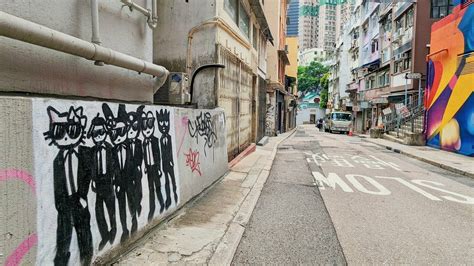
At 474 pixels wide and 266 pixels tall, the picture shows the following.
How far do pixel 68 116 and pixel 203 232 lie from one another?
2552 millimetres

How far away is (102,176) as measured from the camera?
3.67 metres

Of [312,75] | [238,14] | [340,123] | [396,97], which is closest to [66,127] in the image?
[238,14]

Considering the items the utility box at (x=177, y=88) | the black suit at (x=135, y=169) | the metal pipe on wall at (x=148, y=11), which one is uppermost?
the metal pipe on wall at (x=148, y=11)

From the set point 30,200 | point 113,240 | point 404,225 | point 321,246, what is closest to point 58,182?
point 30,200

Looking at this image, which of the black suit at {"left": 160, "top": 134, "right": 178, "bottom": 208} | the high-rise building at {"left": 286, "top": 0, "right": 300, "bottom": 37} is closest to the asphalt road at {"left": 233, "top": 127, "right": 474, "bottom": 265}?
the black suit at {"left": 160, "top": 134, "right": 178, "bottom": 208}

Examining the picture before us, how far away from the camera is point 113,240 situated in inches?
151

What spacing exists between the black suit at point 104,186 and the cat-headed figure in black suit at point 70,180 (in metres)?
0.13

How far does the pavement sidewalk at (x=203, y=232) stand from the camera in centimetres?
400

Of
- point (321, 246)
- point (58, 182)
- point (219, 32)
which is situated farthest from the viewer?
point (219, 32)

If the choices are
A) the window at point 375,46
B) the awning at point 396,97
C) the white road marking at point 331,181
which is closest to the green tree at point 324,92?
the window at point 375,46

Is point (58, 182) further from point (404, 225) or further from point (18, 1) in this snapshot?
point (404, 225)

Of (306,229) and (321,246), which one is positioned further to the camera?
(306,229)

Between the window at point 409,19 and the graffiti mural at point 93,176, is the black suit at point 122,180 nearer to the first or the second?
the graffiti mural at point 93,176

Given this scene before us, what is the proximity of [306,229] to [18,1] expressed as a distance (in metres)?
4.74
